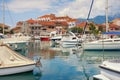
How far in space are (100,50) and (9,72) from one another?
896 inches

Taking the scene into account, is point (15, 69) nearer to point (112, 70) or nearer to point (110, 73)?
point (110, 73)

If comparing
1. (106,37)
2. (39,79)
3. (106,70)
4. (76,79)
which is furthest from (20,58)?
(106,37)

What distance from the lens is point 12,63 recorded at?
18.1 meters

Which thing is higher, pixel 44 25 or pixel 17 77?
pixel 44 25

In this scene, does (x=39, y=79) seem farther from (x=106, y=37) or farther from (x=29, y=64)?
(x=106, y=37)

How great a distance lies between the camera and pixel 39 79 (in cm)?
1681

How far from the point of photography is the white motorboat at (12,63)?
1724 cm

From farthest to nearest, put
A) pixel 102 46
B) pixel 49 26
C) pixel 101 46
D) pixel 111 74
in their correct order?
pixel 49 26 < pixel 101 46 < pixel 102 46 < pixel 111 74

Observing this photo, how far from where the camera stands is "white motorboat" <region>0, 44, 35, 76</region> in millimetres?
17237

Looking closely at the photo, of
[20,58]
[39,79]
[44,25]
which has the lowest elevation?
[39,79]

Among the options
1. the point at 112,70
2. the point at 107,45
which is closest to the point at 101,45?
the point at 107,45

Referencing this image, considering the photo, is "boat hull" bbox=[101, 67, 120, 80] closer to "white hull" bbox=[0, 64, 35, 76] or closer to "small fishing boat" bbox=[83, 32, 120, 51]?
"white hull" bbox=[0, 64, 35, 76]

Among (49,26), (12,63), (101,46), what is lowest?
(12,63)

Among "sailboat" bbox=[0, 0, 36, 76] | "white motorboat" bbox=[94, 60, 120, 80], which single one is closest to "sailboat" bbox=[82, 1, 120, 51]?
"sailboat" bbox=[0, 0, 36, 76]
